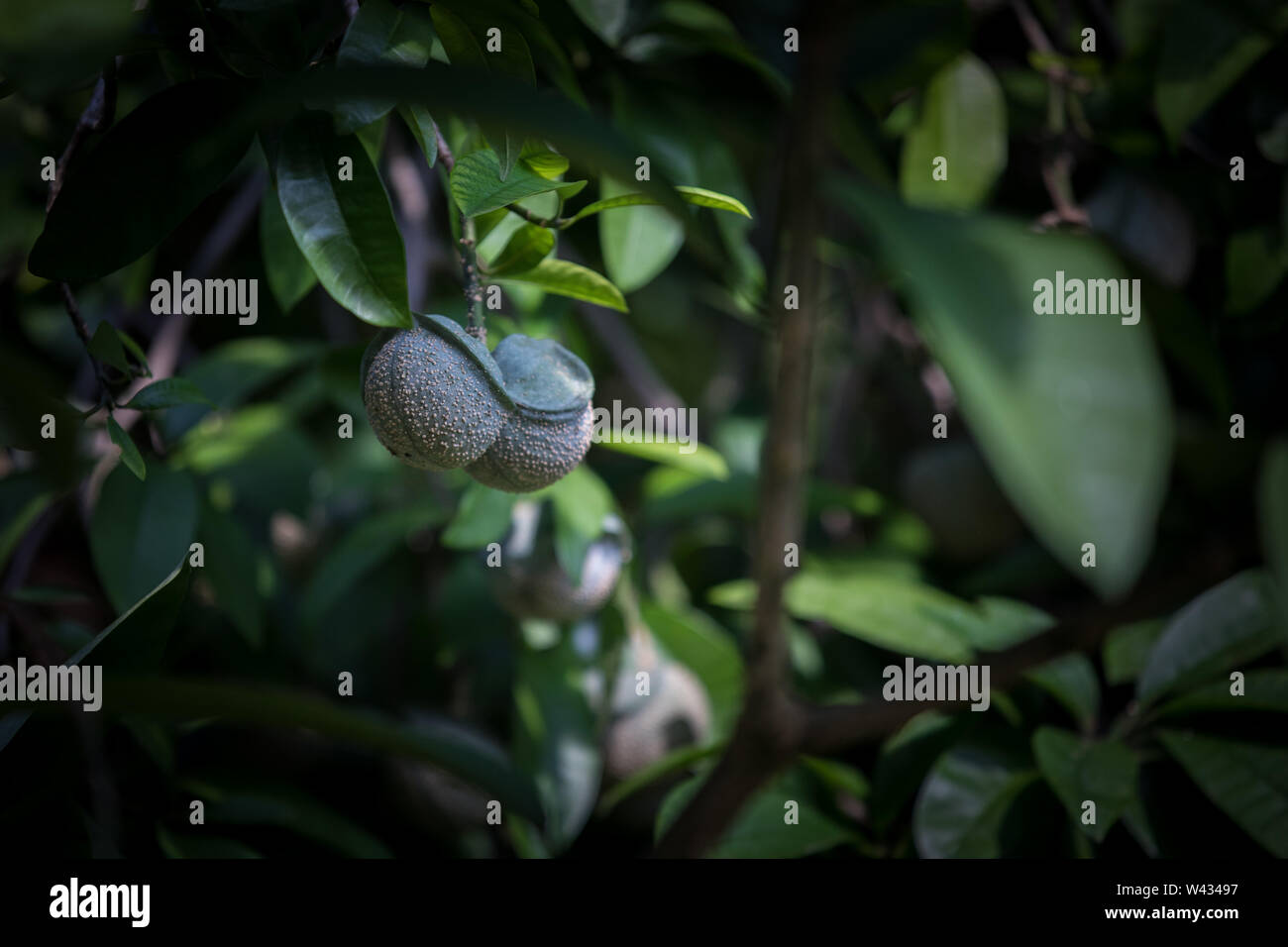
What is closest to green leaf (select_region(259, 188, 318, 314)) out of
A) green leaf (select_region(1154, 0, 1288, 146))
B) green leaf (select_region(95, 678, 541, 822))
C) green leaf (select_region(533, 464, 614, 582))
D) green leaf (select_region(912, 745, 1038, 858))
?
green leaf (select_region(533, 464, 614, 582))

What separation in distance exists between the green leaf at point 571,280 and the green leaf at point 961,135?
61 centimetres

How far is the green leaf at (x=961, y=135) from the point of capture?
1.13 meters

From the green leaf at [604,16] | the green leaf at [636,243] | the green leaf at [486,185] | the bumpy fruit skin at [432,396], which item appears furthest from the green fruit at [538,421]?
the green leaf at [604,16]

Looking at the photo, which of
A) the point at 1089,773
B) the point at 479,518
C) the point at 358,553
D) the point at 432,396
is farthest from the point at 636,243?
the point at 1089,773

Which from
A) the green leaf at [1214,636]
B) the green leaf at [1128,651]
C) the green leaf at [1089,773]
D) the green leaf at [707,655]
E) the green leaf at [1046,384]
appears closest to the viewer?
the green leaf at [1046,384]

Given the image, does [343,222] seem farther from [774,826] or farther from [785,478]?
[774,826]

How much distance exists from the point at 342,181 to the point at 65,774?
48 cm

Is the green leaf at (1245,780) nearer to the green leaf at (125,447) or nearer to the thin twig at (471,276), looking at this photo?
the thin twig at (471,276)

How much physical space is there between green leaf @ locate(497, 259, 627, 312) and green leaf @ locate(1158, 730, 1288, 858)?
2.12 feet

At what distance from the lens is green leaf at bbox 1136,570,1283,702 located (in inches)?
34.6

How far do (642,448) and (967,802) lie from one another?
0.43 m

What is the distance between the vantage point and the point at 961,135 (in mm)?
1133
